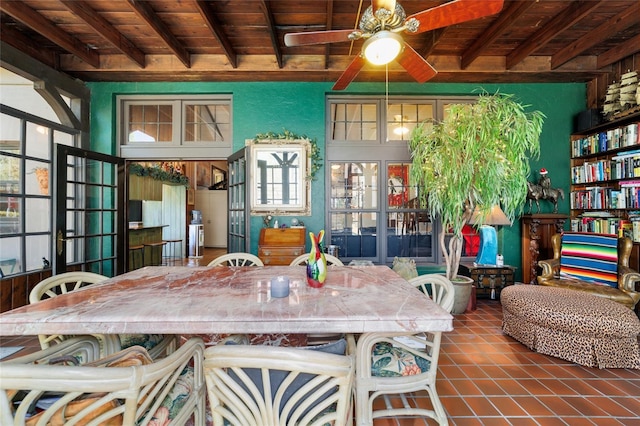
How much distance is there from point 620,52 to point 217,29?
4.82 meters

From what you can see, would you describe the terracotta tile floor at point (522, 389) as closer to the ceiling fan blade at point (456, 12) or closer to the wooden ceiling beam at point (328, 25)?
the ceiling fan blade at point (456, 12)

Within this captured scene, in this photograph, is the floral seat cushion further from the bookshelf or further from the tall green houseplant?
the bookshelf

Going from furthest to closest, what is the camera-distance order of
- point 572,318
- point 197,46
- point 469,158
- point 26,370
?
point 197,46, point 469,158, point 572,318, point 26,370

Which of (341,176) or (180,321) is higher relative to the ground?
(341,176)

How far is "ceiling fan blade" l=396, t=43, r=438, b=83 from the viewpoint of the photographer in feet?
6.93

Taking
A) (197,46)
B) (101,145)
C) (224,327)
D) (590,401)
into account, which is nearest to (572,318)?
(590,401)

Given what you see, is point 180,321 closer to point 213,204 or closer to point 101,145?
point 101,145

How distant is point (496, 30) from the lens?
3.15 meters

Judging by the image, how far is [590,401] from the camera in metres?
1.97

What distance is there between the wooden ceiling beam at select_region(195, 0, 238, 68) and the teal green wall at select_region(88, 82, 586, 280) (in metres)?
0.55

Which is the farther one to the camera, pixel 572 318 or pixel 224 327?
pixel 572 318

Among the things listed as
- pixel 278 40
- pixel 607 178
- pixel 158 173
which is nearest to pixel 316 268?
pixel 278 40

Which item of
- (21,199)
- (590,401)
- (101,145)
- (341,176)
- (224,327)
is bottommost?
(590,401)

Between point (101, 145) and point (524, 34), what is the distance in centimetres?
573
